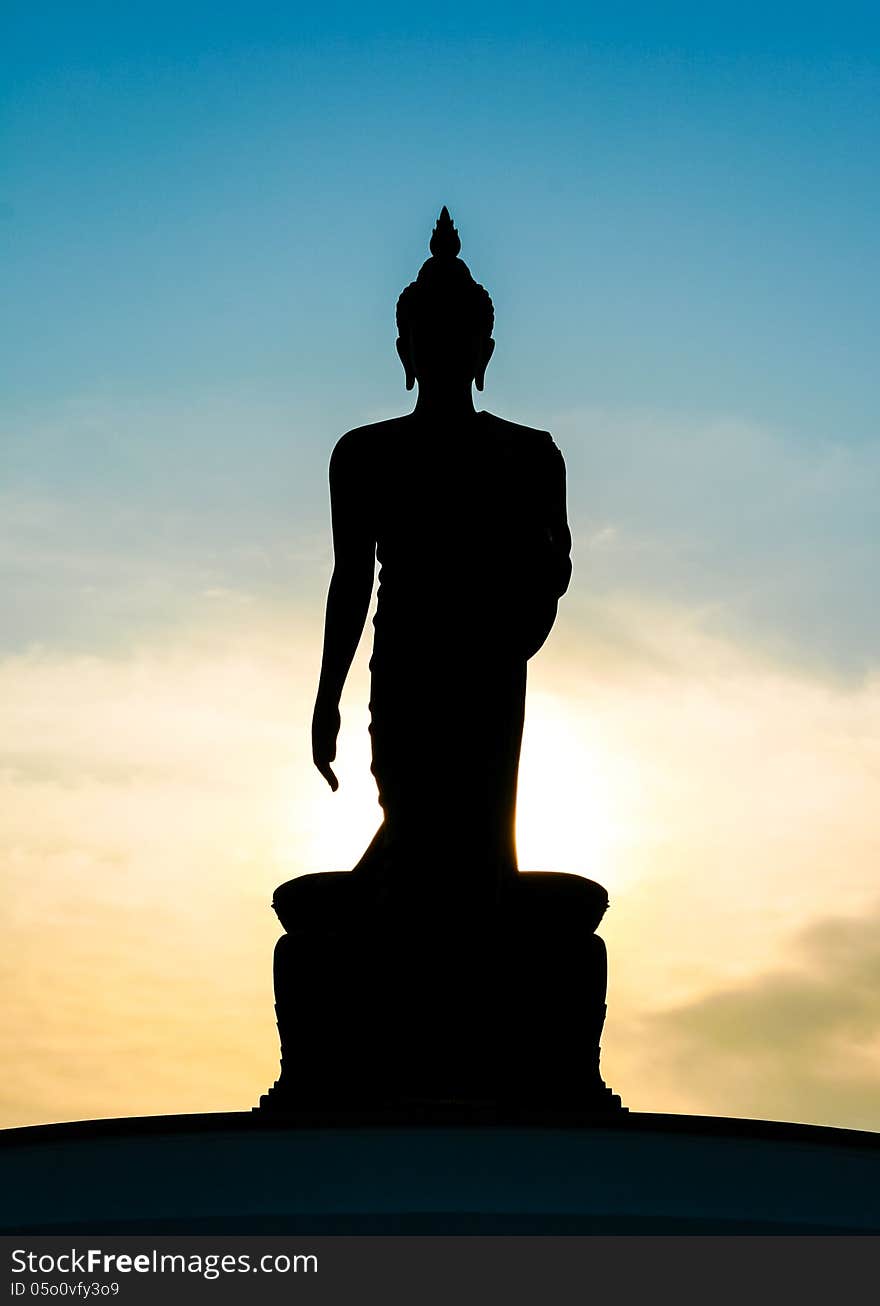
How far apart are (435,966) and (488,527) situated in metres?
2.50

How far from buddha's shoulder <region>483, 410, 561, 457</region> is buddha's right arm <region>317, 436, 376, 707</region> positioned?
0.84 metres

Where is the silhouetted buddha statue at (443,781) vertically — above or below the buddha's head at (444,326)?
below

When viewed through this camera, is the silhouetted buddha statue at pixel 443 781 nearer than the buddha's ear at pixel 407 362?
Yes

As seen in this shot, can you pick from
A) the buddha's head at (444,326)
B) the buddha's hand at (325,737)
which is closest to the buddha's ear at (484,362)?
the buddha's head at (444,326)

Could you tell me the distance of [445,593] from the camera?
10438 millimetres

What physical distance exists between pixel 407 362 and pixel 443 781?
2530 mm

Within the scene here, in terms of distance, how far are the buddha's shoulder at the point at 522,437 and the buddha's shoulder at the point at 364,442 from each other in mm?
541

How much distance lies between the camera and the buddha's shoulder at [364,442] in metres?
10.7

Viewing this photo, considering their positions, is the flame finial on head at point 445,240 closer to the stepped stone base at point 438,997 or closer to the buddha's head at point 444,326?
the buddha's head at point 444,326

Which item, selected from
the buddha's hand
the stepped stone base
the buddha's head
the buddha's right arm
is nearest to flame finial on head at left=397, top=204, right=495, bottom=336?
the buddha's head

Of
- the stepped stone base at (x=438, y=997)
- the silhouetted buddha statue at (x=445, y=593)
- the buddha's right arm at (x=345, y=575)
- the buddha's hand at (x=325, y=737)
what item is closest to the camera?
the stepped stone base at (x=438, y=997)

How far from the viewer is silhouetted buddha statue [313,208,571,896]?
10273 mm

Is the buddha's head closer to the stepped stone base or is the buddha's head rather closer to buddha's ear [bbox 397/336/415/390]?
buddha's ear [bbox 397/336/415/390]
